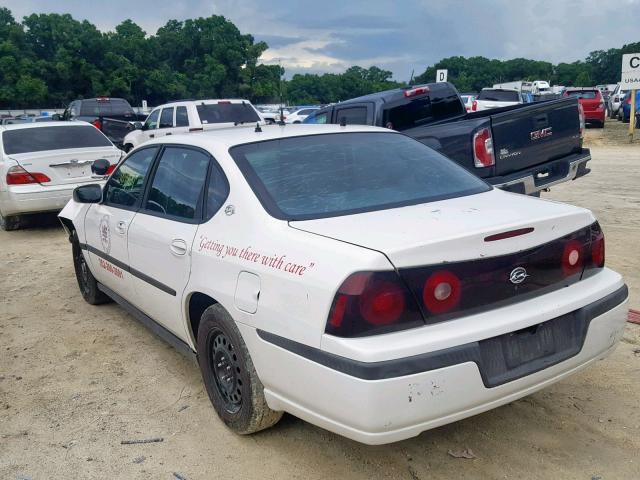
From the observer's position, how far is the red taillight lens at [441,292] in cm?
256

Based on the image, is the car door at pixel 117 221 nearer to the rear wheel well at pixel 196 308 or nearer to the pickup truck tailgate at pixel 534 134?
the rear wheel well at pixel 196 308

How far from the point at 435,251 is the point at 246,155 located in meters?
1.37

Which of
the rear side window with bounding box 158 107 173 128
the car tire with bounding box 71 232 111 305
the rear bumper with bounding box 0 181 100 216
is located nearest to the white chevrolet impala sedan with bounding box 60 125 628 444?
the car tire with bounding box 71 232 111 305

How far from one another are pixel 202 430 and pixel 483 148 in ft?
14.1

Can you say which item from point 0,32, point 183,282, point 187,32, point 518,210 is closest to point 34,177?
point 183,282

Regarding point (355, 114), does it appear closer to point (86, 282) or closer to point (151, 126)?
point (86, 282)

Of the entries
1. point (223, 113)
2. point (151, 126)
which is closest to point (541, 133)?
point (223, 113)

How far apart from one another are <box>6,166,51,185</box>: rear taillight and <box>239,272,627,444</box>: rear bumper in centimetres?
679

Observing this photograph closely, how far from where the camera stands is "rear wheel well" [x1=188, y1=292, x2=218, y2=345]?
11.1ft

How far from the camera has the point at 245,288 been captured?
292cm

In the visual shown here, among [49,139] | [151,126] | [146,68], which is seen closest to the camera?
[49,139]

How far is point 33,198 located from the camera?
843cm

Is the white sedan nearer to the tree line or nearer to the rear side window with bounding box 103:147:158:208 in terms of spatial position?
the rear side window with bounding box 103:147:158:208

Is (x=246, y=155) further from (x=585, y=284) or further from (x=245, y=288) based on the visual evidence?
(x=585, y=284)
